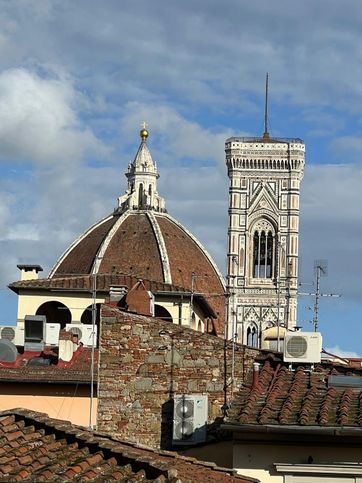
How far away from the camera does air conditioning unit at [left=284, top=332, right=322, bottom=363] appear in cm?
1551

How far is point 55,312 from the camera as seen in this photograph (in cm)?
4781

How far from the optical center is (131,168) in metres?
104

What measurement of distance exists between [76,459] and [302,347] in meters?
5.04

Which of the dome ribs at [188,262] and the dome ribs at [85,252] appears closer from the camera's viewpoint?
the dome ribs at [188,262]

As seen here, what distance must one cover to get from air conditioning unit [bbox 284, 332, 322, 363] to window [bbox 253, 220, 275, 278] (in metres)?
95.9

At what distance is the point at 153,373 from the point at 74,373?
13.5ft

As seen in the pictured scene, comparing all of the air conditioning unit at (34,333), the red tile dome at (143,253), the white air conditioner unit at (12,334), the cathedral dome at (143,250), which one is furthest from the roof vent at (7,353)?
the red tile dome at (143,253)

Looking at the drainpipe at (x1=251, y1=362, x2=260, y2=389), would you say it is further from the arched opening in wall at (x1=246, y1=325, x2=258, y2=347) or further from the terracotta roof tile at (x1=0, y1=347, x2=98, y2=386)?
the arched opening in wall at (x1=246, y1=325, x2=258, y2=347)

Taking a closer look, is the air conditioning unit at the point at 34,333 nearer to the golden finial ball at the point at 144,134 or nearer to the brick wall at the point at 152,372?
the brick wall at the point at 152,372

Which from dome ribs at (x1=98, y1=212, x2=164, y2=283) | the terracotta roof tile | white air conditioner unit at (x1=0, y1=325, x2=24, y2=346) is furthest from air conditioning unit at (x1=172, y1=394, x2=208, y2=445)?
dome ribs at (x1=98, y1=212, x2=164, y2=283)

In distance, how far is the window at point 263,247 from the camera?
11166 centimetres

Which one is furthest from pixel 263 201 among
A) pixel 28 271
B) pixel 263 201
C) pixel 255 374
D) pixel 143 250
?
pixel 255 374

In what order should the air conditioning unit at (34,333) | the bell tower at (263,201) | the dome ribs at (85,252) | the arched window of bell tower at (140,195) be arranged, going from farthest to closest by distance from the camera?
the bell tower at (263,201) → the arched window of bell tower at (140,195) → the dome ribs at (85,252) → the air conditioning unit at (34,333)

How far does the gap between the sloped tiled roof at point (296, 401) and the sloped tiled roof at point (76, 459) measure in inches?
39.5
